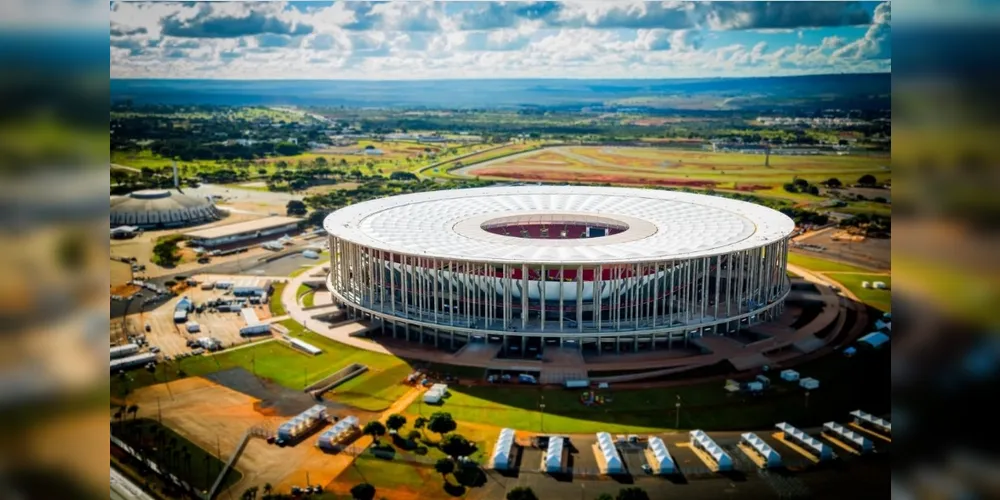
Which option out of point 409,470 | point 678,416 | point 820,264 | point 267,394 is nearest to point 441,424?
point 409,470

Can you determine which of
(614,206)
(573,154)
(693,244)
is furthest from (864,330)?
(573,154)

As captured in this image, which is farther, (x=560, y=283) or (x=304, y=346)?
(x=304, y=346)

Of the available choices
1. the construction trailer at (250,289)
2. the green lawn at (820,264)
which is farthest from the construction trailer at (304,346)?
the green lawn at (820,264)

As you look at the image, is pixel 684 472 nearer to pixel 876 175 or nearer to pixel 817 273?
pixel 817 273

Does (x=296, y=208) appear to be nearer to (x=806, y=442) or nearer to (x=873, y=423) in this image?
(x=806, y=442)

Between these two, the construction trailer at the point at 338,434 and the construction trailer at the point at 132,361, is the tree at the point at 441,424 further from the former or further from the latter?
the construction trailer at the point at 132,361

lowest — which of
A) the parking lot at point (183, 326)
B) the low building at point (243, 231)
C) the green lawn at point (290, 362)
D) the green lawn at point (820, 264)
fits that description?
the green lawn at point (290, 362)
